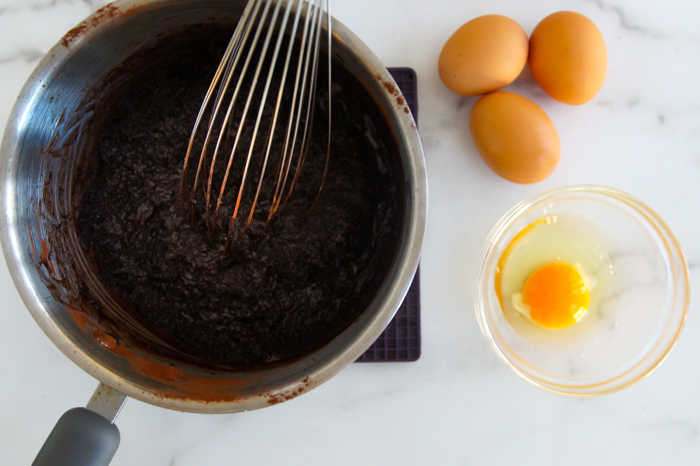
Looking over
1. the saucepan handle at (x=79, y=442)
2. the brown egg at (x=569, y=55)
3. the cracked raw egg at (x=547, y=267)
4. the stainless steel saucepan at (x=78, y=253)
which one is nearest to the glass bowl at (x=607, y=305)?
the cracked raw egg at (x=547, y=267)

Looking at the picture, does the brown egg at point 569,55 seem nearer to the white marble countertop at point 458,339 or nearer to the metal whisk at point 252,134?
the white marble countertop at point 458,339

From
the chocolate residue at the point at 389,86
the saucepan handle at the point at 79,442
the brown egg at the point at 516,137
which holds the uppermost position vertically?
the chocolate residue at the point at 389,86

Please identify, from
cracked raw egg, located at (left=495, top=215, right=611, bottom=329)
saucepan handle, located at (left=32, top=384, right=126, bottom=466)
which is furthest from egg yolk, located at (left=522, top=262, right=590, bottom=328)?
saucepan handle, located at (left=32, top=384, right=126, bottom=466)

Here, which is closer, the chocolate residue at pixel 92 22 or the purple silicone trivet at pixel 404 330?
the chocolate residue at pixel 92 22

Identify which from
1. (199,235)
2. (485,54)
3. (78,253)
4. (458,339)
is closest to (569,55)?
(485,54)

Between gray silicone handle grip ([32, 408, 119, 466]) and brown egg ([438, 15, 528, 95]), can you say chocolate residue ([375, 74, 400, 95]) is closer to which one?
brown egg ([438, 15, 528, 95])

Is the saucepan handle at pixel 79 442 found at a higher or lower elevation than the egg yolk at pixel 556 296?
higher
